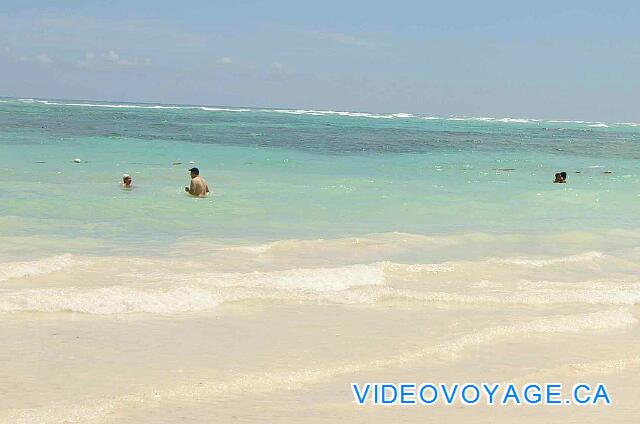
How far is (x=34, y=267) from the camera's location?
Result: 8406 mm

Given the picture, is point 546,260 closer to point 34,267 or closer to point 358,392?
point 358,392

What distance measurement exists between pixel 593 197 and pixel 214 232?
38.1ft

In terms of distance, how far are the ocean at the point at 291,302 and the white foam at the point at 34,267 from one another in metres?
0.03

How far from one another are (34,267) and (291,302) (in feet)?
10.3

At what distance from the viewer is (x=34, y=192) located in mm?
16000

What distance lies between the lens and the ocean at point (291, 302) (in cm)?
498

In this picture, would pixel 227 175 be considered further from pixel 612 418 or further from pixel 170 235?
pixel 612 418

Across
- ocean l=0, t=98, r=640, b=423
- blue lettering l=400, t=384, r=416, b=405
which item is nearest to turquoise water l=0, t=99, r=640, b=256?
ocean l=0, t=98, r=640, b=423

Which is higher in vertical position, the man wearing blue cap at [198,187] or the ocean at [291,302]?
the man wearing blue cap at [198,187]

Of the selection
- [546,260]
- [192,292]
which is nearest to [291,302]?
[192,292]

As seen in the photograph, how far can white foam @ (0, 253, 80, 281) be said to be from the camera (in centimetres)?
810

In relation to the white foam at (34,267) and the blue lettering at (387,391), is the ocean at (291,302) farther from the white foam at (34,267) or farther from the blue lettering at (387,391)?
the blue lettering at (387,391)

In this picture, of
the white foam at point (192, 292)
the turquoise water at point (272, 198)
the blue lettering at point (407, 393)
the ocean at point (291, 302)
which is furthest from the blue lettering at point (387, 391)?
the turquoise water at point (272, 198)

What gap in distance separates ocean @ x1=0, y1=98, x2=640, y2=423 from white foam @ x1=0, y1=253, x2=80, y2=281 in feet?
0.10
